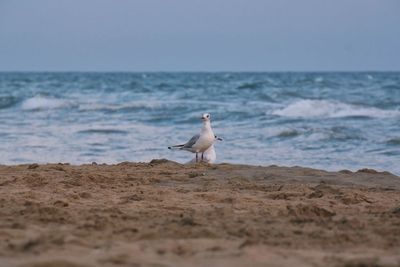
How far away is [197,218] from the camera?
16.0 ft

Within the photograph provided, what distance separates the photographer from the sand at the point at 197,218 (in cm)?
377

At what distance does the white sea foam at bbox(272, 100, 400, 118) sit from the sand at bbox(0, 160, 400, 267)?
33.0ft

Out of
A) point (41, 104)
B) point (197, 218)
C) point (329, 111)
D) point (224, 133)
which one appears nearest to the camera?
point (197, 218)

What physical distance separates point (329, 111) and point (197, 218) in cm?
1460

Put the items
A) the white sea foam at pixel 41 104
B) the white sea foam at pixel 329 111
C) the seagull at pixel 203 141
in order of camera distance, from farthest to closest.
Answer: the white sea foam at pixel 41 104 < the white sea foam at pixel 329 111 < the seagull at pixel 203 141

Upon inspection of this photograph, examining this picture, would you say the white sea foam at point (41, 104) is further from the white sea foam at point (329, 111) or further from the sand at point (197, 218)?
the sand at point (197, 218)

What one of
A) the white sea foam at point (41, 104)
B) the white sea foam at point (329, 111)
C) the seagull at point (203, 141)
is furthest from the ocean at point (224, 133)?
the seagull at point (203, 141)

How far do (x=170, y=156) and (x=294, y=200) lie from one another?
525cm

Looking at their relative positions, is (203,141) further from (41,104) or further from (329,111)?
(41,104)

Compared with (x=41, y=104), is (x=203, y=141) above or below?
above

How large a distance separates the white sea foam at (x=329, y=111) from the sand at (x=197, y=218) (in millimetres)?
10073

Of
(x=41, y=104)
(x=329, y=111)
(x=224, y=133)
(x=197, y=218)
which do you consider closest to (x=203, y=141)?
(x=197, y=218)

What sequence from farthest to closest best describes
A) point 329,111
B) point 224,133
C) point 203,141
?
point 329,111 < point 224,133 < point 203,141

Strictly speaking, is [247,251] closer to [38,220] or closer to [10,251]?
[10,251]
